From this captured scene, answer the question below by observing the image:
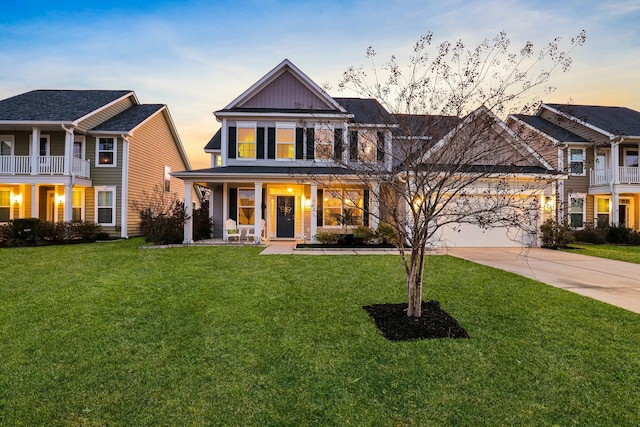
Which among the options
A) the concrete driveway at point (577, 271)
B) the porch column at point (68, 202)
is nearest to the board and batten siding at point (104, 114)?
the porch column at point (68, 202)

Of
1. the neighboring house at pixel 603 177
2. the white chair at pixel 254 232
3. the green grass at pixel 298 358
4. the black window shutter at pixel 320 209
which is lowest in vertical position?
the green grass at pixel 298 358

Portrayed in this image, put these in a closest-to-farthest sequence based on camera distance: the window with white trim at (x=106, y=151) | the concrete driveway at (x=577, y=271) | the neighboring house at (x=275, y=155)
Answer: the concrete driveway at (x=577, y=271), the neighboring house at (x=275, y=155), the window with white trim at (x=106, y=151)

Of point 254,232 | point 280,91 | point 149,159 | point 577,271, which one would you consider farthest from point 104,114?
point 577,271

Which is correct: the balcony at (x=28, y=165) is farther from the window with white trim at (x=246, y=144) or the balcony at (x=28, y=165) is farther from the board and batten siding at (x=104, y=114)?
the window with white trim at (x=246, y=144)

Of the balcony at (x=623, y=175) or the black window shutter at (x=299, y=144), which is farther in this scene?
the balcony at (x=623, y=175)

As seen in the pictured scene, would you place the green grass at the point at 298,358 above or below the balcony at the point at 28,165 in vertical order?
below

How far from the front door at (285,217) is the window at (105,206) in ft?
28.2

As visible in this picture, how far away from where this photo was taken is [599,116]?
19.5 meters

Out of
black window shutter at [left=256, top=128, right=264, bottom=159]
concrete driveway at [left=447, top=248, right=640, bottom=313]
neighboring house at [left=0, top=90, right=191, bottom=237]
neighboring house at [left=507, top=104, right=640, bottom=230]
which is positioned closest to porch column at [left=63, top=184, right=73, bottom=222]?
neighboring house at [left=0, top=90, right=191, bottom=237]

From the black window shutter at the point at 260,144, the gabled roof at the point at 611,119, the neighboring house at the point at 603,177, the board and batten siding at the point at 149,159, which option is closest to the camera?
the black window shutter at the point at 260,144

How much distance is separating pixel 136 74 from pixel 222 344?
22.7m

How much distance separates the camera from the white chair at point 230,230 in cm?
1418

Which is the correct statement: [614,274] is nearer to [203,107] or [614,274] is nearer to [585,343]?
[585,343]

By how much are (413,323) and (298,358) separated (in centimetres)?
188
